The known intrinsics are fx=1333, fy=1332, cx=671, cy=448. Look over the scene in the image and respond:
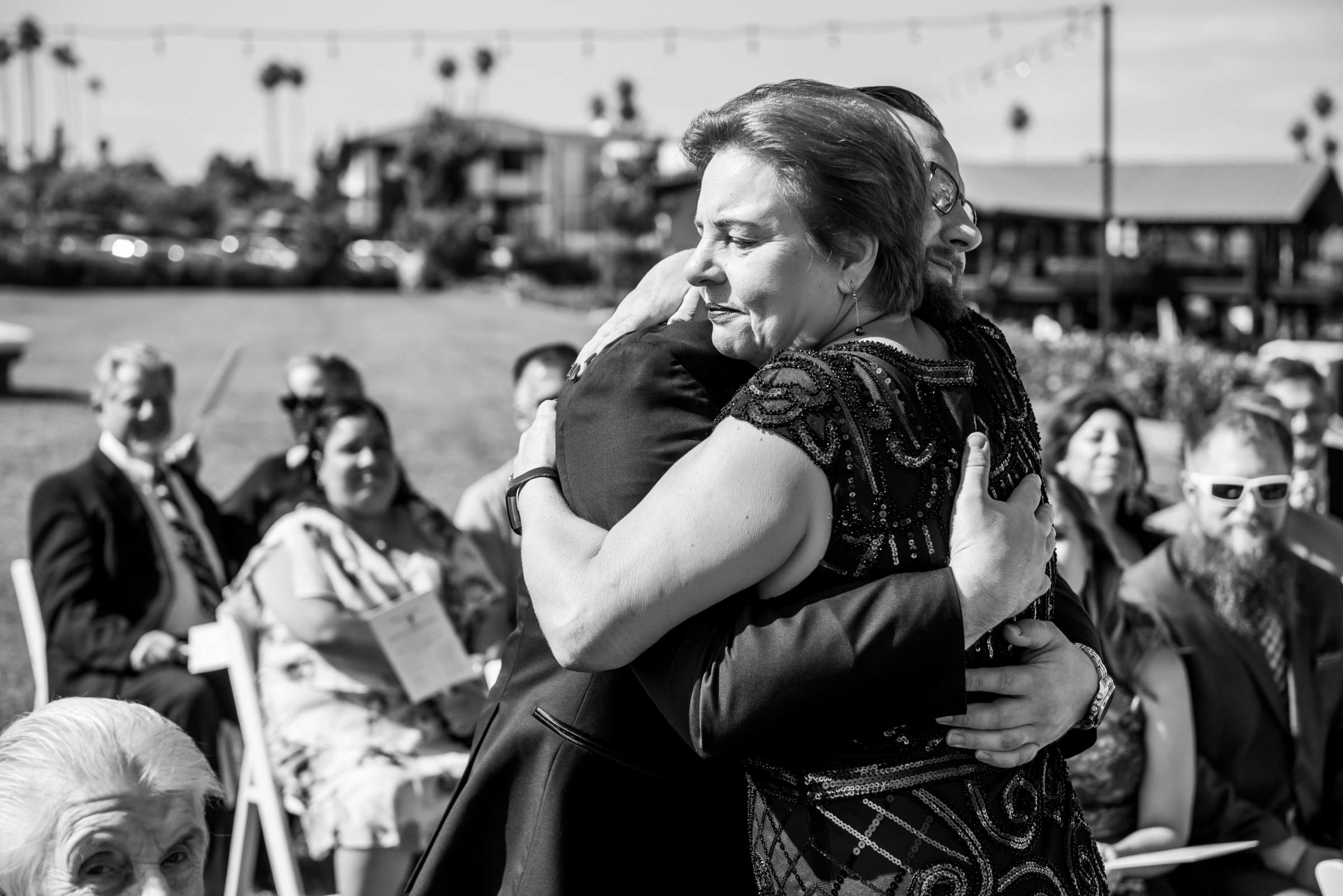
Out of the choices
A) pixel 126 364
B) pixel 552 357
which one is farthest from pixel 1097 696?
pixel 126 364

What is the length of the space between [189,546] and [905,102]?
4.10m

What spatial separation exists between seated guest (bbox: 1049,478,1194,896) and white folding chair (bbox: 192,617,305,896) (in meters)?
2.10

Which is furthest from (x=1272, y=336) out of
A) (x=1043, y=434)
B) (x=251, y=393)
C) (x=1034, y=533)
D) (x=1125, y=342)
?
(x=1034, y=533)

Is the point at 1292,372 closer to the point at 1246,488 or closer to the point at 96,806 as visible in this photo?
the point at 1246,488

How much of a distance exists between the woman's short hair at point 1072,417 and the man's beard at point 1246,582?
0.88 meters

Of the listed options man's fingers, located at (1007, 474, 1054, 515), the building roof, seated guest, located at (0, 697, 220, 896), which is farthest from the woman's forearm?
the building roof

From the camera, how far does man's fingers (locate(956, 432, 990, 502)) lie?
1580mm

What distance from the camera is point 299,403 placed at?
19.0 feet

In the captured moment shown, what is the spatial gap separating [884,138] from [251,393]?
18.8m

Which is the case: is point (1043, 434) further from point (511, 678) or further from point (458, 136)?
point (458, 136)

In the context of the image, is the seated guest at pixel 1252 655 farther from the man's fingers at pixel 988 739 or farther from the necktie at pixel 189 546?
the necktie at pixel 189 546

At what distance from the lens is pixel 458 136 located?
6200cm

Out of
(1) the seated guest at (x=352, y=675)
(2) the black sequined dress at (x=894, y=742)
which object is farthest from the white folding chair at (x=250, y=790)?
(2) the black sequined dress at (x=894, y=742)

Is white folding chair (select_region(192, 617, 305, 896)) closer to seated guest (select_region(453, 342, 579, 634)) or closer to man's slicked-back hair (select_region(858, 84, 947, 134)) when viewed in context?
seated guest (select_region(453, 342, 579, 634))
